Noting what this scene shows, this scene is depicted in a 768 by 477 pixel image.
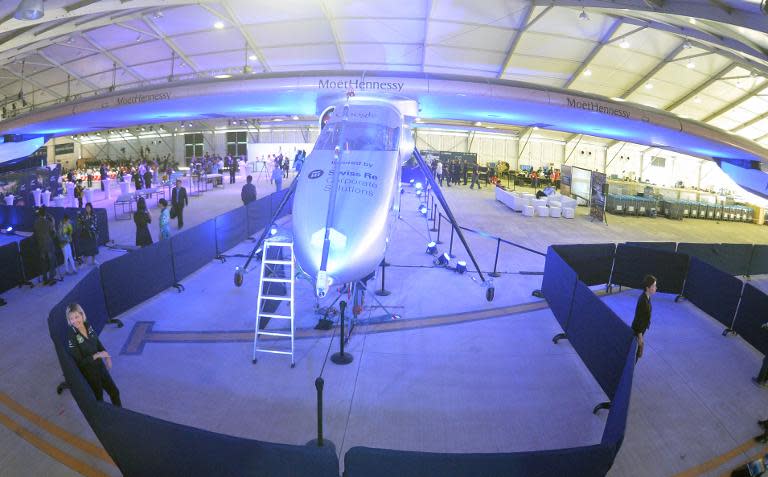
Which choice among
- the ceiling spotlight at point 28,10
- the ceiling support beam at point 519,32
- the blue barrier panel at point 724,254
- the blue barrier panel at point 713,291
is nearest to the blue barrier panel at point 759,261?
the blue barrier panel at point 724,254

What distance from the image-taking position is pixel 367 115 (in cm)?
848

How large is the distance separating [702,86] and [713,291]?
22.9m

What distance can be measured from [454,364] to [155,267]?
7150 millimetres

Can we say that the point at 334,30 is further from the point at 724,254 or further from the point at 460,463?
the point at 460,463

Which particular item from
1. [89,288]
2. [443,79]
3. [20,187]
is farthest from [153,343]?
[20,187]

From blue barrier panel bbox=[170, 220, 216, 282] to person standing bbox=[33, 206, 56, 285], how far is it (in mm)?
2904

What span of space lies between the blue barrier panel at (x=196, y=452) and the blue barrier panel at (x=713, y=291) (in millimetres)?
9672

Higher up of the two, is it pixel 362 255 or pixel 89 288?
pixel 362 255

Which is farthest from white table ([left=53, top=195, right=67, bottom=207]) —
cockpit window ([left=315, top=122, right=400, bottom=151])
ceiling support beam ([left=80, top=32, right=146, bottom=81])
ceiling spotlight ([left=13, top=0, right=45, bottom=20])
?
cockpit window ([left=315, top=122, right=400, bottom=151])

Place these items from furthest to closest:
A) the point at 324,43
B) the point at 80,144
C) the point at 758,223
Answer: the point at 80,144
the point at 758,223
the point at 324,43

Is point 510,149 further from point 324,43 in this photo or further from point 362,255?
point 362,255

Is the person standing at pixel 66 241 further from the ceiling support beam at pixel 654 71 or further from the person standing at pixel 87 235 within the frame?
the ceiling support beam at pixel 654 71

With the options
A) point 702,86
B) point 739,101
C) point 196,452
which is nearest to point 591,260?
point 196,452

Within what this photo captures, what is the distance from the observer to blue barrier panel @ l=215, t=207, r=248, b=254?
1279 cm
